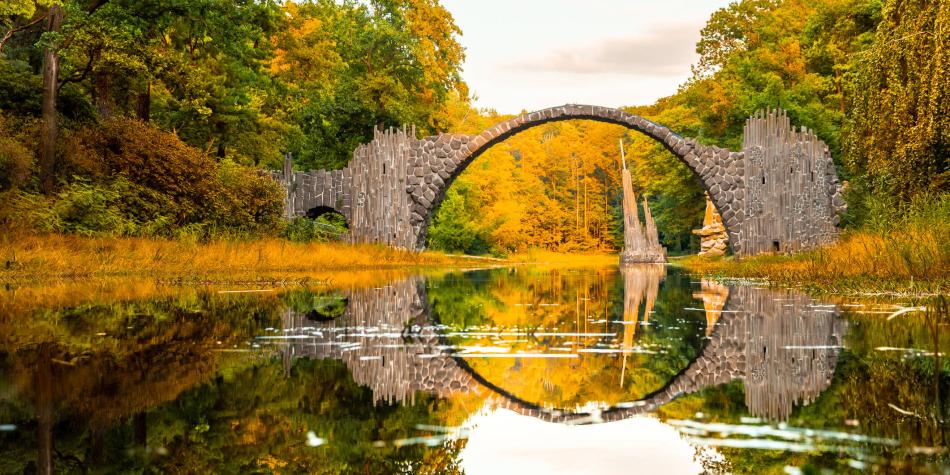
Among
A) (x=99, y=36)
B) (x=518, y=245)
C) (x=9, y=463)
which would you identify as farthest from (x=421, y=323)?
(x=518, y=245)

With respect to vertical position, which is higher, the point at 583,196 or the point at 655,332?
the point at 583,196

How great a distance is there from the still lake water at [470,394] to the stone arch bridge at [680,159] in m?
18.2

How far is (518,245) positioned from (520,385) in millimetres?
49378

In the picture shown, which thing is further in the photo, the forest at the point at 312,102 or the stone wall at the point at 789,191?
the stone wall at the point at 789,191

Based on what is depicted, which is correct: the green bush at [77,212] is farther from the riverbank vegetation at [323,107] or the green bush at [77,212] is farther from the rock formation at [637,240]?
the rock formation at [637,240]

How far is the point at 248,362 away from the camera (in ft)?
13.5

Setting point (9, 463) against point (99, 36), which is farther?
point (99, 36)

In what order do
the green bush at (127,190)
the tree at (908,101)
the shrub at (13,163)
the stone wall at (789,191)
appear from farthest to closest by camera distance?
the stone wall at (789,191), the green bush at (127,190), the shrub at (13,163), the tree at (908,101)

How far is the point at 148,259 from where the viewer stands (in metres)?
13.5

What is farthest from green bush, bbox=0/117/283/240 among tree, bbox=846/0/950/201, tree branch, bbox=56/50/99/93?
tree, bbox=846/0/950/201

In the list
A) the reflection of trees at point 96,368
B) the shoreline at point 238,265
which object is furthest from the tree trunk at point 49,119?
the reflection of trees at point 96,368

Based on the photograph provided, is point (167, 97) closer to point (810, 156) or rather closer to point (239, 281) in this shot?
point (239, 281)

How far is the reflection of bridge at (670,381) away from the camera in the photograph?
324 cm

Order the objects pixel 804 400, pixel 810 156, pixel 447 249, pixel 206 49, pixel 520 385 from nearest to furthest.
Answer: pixel 804 400
pixel 520 385
pixel 206 49
pixel 810 156
pixel 447 249
